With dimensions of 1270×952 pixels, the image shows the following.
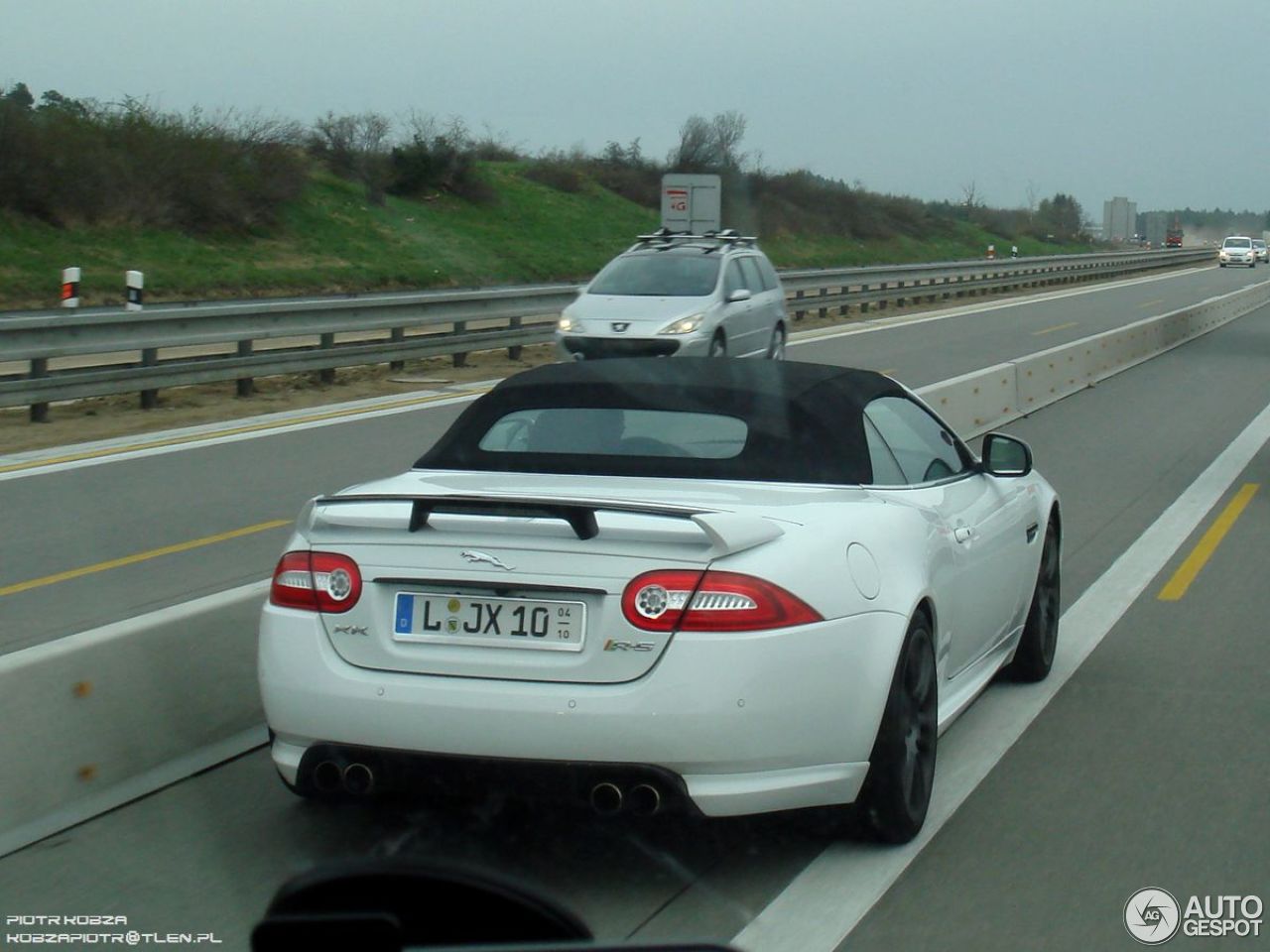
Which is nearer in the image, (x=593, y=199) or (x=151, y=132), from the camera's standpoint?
(x=151, y=132)

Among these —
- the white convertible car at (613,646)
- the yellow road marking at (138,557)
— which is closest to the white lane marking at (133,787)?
the white convertible car at (613,646)

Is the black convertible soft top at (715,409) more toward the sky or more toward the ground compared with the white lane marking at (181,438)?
more toward the sky

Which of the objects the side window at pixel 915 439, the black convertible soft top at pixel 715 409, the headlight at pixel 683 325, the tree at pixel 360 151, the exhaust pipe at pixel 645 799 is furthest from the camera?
the tree at pixel 360 151

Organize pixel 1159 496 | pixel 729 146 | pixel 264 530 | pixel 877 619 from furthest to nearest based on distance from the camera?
1. pixel 729 146
2. pixel 1159 496
3. pixel 264 530
4. pixel 877 619

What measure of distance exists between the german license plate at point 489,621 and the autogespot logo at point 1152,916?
1.59 meters

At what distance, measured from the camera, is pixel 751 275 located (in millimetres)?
23391

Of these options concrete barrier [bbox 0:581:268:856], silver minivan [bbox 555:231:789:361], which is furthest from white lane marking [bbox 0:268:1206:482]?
concrete barrier [bbox 0:581:268:856]

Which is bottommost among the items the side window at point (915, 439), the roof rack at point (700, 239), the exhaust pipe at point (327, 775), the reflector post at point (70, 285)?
the exhaust pipe at point (327, 775)

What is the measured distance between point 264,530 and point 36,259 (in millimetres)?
26787

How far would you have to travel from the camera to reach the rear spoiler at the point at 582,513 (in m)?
4.48

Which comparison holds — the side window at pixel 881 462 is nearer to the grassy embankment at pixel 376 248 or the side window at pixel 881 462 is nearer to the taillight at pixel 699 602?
the taillight at pixel 699 602

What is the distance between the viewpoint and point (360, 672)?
4551 mm

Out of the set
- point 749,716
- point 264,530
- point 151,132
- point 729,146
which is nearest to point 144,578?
point 264,530

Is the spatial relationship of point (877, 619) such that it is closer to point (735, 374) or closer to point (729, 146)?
point (735, 374)
